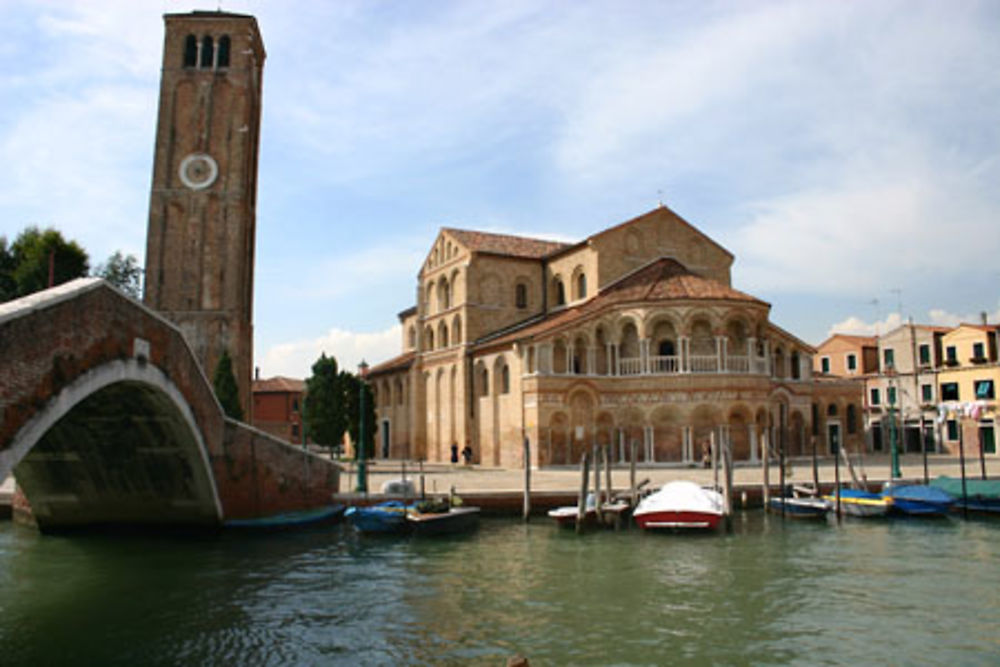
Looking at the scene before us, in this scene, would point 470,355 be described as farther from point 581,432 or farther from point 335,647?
point 335,647

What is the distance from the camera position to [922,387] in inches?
1636

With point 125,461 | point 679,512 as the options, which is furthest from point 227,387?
point 679,512

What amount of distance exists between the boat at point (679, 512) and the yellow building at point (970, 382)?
2467 centimetres

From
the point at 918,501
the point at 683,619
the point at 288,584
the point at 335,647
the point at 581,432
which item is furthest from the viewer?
the point at 581,432

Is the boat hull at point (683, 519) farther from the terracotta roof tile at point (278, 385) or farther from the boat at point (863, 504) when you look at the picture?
the terracotta roof tile at point (278, 385)

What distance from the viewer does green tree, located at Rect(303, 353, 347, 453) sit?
36938 mm

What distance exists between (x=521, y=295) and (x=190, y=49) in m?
20.3

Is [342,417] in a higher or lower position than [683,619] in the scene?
higher

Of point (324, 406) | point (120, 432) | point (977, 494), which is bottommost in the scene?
point (977, 494)

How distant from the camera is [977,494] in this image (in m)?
21.0

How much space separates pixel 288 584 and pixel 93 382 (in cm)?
452

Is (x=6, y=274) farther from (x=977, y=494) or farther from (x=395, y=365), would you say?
(x=977, y=494)

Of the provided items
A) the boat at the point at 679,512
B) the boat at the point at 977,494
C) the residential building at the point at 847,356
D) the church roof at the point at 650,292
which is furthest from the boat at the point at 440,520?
the residential building at the point at 847,356

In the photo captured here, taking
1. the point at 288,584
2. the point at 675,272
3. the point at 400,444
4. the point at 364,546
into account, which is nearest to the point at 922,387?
the point at 675,272
